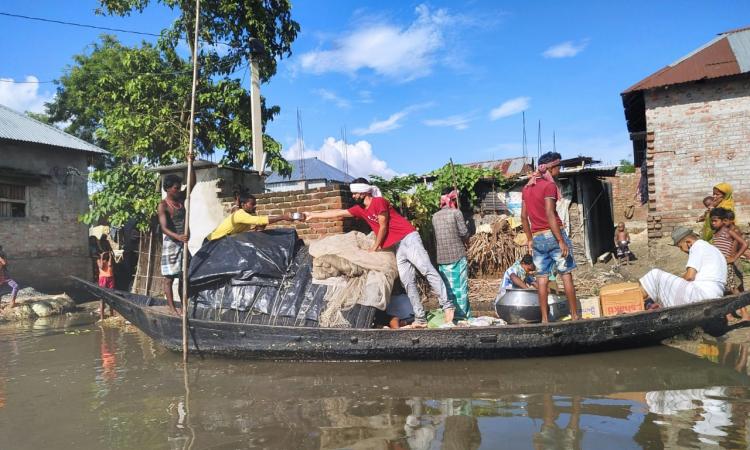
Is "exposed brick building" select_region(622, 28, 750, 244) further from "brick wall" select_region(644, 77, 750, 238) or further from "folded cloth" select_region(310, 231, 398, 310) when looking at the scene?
"folded cloth" select_region(310, 231, 398, 310)

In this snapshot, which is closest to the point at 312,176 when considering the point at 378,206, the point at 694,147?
the point at 694,147

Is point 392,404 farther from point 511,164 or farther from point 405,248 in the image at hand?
point 511,164

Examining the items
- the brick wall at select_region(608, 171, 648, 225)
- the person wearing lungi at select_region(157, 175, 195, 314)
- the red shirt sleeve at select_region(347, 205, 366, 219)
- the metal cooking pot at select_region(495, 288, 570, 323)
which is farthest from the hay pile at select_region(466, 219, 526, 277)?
the brick wall at select_region(608, 171, 648, 225)

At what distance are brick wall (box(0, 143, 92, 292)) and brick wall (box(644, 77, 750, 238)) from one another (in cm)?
1456

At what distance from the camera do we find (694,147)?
34.7 ft

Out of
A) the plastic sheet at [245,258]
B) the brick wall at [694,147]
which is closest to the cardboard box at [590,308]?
the plastic sheet at [245,258]

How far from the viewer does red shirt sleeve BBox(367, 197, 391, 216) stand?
17.9ft

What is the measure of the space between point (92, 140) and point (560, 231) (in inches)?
865

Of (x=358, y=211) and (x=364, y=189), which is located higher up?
(x=364, y=189)

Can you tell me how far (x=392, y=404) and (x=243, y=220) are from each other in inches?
121

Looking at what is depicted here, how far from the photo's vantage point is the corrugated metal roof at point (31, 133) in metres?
12.7

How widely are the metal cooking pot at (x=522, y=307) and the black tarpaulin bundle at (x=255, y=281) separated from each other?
76.4 inches

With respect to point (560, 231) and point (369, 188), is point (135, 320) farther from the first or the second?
point (560, 231)

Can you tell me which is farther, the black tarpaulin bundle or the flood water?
the black tarpaulin bundle
